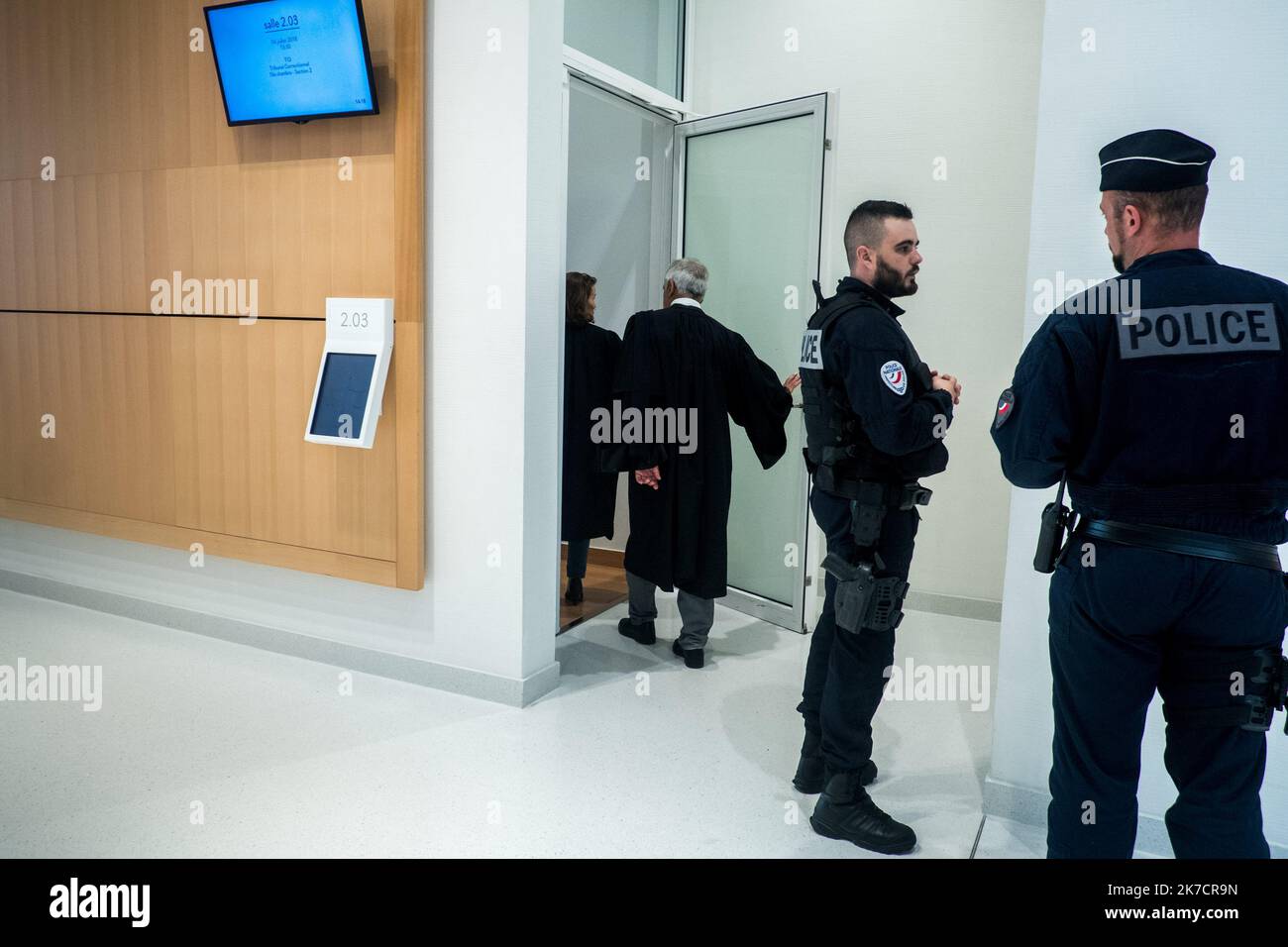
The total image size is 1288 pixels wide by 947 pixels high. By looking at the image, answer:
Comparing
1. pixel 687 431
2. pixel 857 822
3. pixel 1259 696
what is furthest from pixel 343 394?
pixel 1259 696

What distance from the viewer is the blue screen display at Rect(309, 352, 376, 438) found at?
3.32 metres

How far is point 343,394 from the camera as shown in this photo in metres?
3.35

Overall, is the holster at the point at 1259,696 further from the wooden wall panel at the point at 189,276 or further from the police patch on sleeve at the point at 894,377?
the wooden wall panel at the point at 189,276

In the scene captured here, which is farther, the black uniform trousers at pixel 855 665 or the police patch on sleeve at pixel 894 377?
the black uniform trousers at pixel 855 665

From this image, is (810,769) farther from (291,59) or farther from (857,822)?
(291,59)

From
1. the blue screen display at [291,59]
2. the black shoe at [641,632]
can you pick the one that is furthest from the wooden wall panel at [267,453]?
the black shoe at [641,632]

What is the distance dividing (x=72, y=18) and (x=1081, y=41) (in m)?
4.00

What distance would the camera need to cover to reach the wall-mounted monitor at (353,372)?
3305 millimetres

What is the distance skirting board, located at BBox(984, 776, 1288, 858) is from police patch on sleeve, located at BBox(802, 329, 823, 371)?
4.15 feet

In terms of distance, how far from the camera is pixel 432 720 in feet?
10.6

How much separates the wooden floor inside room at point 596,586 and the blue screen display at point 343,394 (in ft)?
3.66
